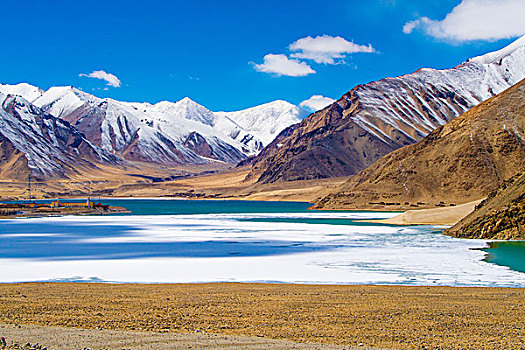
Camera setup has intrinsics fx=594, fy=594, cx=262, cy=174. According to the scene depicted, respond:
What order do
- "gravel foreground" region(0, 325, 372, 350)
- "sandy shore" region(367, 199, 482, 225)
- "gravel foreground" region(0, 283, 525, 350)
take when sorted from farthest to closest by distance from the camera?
1. "sandy shore" region(367, 199, 482, 225)
2. "gravel foreground" region(0, 283, 525, 350)
3. "gravel foreground" region(0, 325, 372, 350)

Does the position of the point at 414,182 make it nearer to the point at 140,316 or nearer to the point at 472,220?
the point at 472,220

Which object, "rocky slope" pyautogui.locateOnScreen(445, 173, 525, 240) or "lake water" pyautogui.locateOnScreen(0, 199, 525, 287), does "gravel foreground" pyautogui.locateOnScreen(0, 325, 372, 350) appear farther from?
"rocky slope" pyautogui.locateOnScreen(445, 173, 525, 240)

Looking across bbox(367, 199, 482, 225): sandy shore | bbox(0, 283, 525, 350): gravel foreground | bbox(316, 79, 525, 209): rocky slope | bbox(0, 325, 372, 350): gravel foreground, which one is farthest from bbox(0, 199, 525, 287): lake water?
bbox(316, 79, 525, 209): rocky slope

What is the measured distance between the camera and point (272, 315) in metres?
16.1

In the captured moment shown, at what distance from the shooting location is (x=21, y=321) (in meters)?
14.8

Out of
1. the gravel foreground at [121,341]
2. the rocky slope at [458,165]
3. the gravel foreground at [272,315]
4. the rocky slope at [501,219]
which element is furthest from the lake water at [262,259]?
the rocky slope at [458,165]

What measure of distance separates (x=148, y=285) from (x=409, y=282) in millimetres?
10431

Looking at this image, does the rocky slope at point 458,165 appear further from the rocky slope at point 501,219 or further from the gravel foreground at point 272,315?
the gravel foreground at point 272,315

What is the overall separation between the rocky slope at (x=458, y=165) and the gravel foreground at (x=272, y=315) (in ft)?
298

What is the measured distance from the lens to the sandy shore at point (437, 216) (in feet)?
217

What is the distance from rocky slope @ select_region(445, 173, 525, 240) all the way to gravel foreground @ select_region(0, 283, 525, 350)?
24.7 meters

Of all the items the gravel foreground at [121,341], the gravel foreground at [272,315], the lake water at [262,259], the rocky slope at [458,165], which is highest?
the rocky slope at [458,165]

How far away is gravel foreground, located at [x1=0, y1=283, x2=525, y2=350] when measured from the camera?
13147mm

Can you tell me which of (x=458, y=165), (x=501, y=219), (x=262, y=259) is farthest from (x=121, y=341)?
(x=458, y=165)
